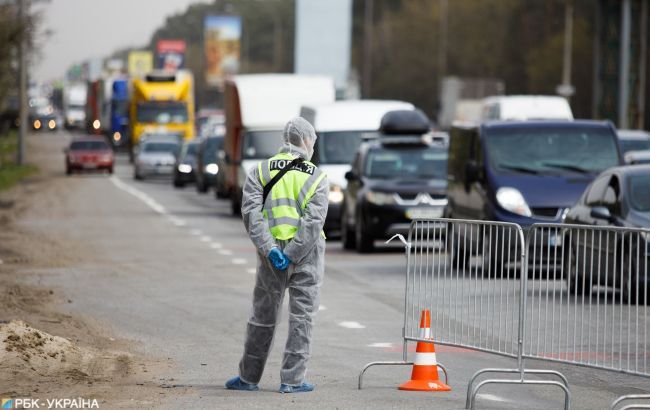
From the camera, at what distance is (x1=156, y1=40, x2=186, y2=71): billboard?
14412 cm

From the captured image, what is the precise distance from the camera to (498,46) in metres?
107

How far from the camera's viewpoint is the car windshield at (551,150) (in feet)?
72.4

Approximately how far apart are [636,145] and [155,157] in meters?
31.9

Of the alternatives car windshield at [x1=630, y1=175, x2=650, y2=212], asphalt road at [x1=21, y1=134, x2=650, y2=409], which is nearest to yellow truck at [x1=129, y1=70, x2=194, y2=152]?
asphalt road at [x1=21, y1=134, x2=650, y2=409]

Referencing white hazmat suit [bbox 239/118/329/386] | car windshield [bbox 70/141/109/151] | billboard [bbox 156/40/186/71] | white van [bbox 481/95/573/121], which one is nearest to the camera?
white hazmat suit [bbox 239/118/329/386]

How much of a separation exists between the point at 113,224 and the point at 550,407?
22.9m

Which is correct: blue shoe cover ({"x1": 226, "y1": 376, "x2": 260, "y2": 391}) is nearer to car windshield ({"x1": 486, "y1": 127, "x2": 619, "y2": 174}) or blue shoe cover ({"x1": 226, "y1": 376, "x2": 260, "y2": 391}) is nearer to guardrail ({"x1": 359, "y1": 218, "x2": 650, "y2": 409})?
guardrail ({"x1": 359, "y1": 218, "x2": 650, "y2": 409})

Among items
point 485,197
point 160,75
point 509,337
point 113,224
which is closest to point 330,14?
point 160,75

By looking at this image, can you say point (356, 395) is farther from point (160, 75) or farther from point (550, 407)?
point (160, 75)

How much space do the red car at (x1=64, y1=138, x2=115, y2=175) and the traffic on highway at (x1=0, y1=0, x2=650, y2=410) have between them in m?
14.7

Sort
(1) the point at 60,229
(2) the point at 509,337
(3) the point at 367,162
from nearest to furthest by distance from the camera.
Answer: (2) the point at 509,337
(3) the point at 367,162
(1) the point at 60,229

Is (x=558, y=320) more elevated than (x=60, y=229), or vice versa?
(x=558, y=320)

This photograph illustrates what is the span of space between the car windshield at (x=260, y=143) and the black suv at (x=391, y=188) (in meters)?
7.59

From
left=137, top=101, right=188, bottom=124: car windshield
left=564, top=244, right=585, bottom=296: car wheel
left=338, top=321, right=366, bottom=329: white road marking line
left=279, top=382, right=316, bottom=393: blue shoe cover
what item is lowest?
left=137, top=101, right=188, bottom=124: car windshield
